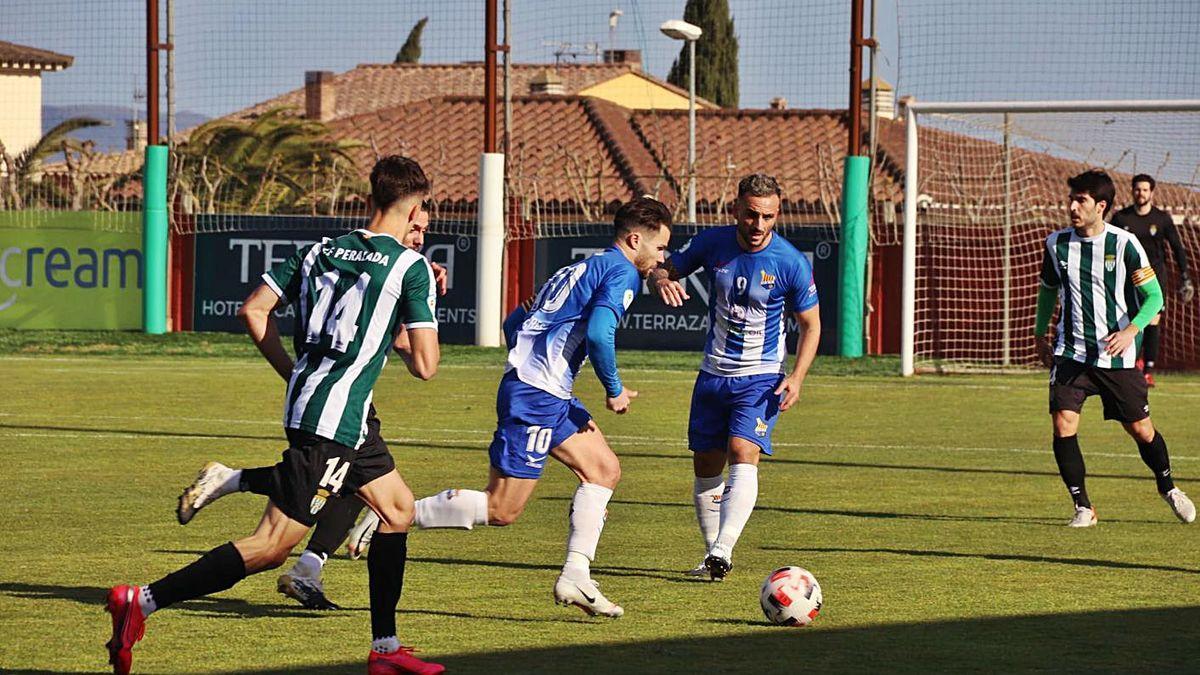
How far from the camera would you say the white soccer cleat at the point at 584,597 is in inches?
295

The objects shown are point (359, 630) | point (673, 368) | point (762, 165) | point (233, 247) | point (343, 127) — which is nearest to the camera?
point (359, 630)

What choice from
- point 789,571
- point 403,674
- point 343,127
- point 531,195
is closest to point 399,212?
point 403,674

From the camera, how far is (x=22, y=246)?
90.2ft

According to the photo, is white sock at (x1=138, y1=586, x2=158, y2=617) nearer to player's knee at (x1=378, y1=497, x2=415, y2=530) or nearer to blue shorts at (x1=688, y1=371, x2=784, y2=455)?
player's knee at (x1=378, y1=497, x2=415, y2=530)

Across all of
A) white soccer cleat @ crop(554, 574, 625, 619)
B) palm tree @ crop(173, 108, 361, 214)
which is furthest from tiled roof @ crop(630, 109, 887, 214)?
white soccer cleat @ crop(554, 574, 625, 619)

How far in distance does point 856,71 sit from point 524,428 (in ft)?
56.2

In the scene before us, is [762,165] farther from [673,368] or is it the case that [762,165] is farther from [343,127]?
[673,368]

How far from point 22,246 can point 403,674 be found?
22700 millimetres

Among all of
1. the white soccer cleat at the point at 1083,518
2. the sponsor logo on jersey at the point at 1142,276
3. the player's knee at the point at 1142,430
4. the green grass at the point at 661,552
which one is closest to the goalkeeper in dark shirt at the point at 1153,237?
the green grass at the point at 661,552

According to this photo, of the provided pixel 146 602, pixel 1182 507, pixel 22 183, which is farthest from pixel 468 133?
pixel 146 602

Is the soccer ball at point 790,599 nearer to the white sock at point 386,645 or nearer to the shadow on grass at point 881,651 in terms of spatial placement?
the shadow on grass at point 881,651

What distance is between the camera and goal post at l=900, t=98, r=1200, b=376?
2256 centimetres

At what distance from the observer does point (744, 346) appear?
8938 mm

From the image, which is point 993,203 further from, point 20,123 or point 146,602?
point 20,123
